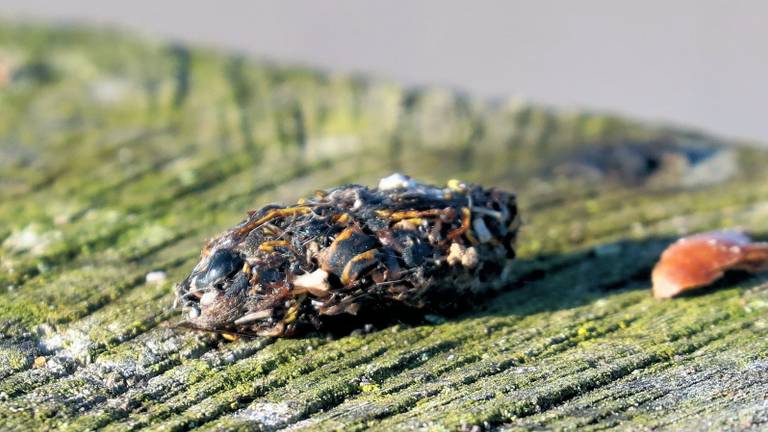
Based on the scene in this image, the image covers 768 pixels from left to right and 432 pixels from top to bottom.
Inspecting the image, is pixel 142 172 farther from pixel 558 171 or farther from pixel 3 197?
pixel 558 171

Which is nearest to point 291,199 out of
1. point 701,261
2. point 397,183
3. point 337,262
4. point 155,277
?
point 155,277

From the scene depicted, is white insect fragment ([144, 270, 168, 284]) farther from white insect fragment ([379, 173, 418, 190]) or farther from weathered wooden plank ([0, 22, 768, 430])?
white insect fragment ([379, 173, 418, 190])

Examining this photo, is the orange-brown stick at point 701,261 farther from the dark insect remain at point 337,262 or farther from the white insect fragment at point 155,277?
the white insect fragment at point 155,277

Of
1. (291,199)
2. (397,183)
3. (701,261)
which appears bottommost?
(701,261)

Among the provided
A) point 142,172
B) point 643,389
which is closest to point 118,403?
point 643,389

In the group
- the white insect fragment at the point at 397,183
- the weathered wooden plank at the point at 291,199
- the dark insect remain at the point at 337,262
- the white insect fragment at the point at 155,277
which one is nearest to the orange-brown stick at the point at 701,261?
the weathered wooden plank at the point at 291,199

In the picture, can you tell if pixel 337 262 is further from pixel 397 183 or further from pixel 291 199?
pixel 291 199
